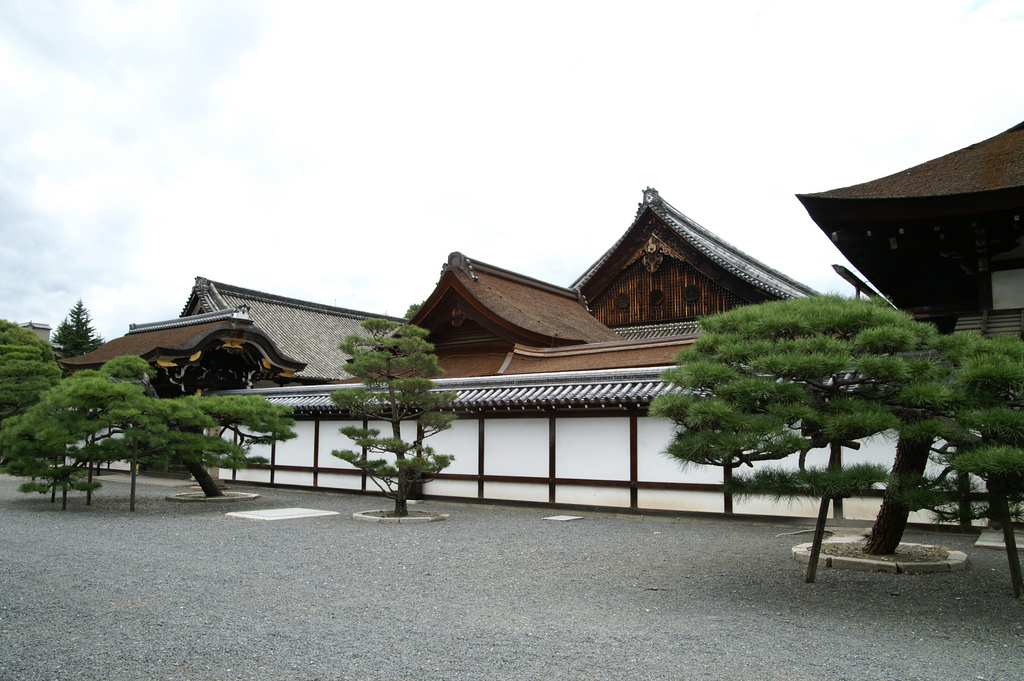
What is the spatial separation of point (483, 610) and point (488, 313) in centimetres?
1011

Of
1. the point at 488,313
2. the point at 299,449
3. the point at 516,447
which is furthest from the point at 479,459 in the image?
the point at 299,449

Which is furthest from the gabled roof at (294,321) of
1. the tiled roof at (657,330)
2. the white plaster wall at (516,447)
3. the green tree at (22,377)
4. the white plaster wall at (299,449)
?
the white plaster wall at (516,447)

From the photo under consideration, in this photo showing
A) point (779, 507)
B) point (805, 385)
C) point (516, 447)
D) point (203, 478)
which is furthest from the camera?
point (203, 478)

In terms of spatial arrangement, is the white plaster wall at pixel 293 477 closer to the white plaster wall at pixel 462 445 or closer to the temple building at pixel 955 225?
the white plaster wall at pixel 462 445

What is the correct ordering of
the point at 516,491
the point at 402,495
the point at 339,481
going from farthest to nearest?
1. the point at 339,481
2. the point at 516,491
3. the point at 402,495

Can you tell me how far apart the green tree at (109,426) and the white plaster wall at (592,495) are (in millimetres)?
5450

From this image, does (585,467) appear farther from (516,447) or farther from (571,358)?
(571,358)

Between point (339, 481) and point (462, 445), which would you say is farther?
point (339, 481)

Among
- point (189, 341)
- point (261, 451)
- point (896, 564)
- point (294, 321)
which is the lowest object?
point (896, 564)

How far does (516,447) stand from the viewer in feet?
41.8

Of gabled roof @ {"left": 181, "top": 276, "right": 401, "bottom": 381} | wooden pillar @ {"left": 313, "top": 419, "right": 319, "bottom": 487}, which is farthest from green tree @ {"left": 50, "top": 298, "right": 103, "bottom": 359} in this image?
wooden pillar @ {"left": 313, "top": 419, "right": 319, "bottom": 487}

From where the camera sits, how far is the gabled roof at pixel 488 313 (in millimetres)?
15281

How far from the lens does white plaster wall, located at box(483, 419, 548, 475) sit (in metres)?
12.4

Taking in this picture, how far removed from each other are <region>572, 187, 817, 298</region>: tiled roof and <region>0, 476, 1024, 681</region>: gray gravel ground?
968 centimetres
